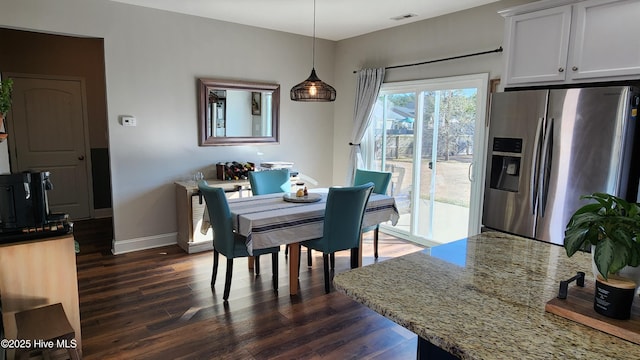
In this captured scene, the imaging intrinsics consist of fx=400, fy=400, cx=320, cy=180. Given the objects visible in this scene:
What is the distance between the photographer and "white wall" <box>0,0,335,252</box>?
13.4 feet

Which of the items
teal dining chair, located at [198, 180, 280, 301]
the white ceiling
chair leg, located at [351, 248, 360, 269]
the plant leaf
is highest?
the white ceiling

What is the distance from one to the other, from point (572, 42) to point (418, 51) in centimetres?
203

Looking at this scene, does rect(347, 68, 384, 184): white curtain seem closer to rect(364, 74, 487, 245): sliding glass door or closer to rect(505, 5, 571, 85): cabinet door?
rect(364, 74, 487, 245): sliding glass door

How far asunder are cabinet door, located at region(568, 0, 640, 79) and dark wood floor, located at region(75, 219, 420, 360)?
7.49 ft

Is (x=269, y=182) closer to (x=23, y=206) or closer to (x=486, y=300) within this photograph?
(x=23, y=206)

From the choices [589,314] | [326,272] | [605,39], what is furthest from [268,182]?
[589,314]

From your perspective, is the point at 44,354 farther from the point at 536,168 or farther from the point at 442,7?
the point at 442,7

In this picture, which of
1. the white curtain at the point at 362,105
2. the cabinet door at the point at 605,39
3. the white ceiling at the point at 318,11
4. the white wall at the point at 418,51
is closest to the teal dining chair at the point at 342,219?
the cabinet door at the point at 605,39

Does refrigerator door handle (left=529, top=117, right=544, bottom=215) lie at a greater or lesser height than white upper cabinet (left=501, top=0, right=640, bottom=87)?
lesser

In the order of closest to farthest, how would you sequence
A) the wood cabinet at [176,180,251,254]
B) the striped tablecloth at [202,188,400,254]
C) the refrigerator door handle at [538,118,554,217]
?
the refrigerator door handle at [538,118,554,217], the striped tablecloth at [202,188,400,254], the wood cabinet at [176,180,251,254]

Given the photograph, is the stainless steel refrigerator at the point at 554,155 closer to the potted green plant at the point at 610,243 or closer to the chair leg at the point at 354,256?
the chair leg at the point at 354,256

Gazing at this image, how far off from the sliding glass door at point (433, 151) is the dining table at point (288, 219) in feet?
3.36

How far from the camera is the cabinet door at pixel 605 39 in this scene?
263cm

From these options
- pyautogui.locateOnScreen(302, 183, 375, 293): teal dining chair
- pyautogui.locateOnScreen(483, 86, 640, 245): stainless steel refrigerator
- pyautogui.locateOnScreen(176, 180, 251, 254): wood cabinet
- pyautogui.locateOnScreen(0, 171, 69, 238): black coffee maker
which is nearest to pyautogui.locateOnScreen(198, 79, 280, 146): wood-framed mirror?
pyautogui.locateOnScreen(176, 180, 251, 254): wood cabinet
